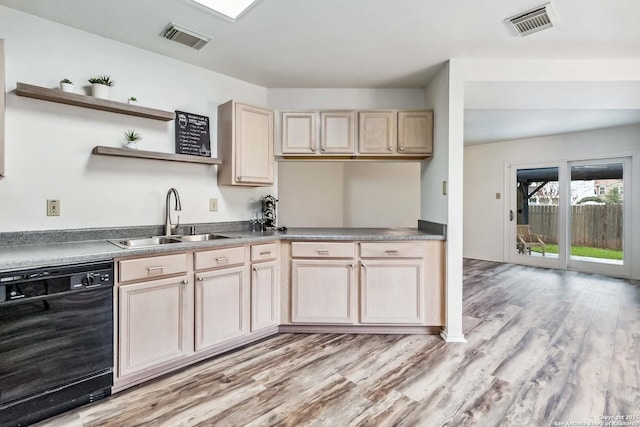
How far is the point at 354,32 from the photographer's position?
2.27 metres

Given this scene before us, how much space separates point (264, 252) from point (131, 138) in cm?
132

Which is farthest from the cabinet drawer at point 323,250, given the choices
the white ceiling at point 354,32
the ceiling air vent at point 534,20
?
the ceiling air vent at point 534,20

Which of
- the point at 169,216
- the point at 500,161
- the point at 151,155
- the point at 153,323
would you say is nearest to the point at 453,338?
the point at 153,323

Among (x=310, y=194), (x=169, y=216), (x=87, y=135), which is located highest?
(x=87, y=135)

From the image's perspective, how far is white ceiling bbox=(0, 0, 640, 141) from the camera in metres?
1.97

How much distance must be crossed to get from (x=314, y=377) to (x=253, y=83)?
2.72 metres

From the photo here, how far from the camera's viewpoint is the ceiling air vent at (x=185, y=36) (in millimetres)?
2222

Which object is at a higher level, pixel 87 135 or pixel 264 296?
pixel 87 135

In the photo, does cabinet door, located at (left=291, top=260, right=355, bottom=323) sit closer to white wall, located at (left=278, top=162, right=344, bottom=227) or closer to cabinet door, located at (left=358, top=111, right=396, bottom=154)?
cabinet door, located at (left=358, top=111, right=396, bottom=154)

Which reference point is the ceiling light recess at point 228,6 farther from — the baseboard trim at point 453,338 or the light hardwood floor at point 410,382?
the baseboard trim at point 453,338

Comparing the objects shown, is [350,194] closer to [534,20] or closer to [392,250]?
[392,250]

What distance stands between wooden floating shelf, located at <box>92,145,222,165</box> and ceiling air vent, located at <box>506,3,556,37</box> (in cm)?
241

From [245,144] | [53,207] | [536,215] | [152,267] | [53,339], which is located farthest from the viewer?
[536,215]

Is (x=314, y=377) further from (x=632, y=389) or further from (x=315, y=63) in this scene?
(x=315, y=63)
